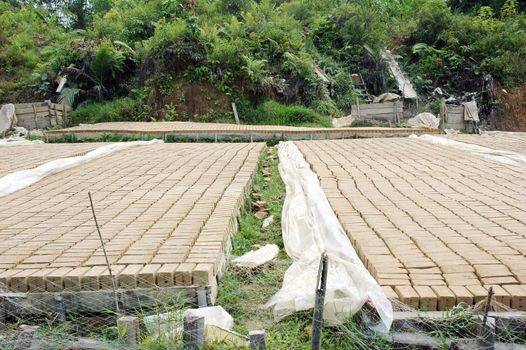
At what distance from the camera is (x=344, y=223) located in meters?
2.77

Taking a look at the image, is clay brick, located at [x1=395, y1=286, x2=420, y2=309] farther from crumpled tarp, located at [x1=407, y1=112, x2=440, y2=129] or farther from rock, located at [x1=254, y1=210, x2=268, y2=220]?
crumpled tarp, located at [x1=407, y1=112, x2=440, y2=129]

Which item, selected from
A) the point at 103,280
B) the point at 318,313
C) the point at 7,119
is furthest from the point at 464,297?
the point at 7,119

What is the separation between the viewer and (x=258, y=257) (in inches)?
104

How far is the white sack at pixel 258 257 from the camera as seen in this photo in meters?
→ 2.56

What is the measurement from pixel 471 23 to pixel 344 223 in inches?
599

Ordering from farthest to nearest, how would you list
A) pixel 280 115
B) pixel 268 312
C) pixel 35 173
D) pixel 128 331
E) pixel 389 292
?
pixel 280 115 < pixel 35 173 < pixel 268 312 < pixel 389 292 < pixel 128 331

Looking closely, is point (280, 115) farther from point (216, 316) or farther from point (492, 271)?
point (216, 316)

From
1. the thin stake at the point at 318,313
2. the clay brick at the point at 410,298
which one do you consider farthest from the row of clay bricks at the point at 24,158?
the clay brick at the point at 410,298

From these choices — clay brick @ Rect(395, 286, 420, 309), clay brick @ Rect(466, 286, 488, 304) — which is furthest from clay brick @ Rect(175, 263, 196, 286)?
clay brick @ Rect(466, 286, 488, 304)

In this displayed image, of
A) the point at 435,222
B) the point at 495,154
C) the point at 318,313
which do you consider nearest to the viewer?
the point at 318,313

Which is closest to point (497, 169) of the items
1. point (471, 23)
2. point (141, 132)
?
point (141, 132)

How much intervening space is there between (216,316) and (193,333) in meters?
0.29

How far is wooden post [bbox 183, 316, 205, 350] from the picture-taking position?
66.7 inches

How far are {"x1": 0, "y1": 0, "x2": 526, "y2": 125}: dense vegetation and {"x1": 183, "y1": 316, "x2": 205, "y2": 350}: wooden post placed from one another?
10.9 meters
